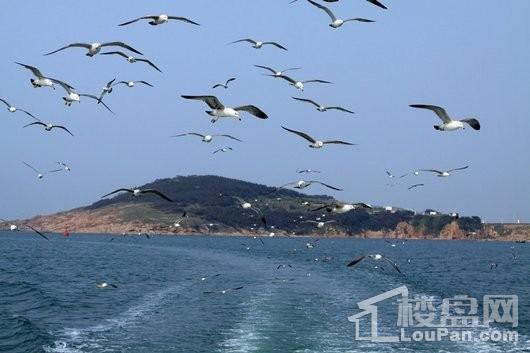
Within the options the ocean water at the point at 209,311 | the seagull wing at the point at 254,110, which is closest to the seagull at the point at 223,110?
the seagull wing at the point at 254,110

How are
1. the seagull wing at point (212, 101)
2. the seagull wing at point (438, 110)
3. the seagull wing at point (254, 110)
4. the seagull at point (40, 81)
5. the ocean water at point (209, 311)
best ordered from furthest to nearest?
the ocean water at point (209, 311), the seagull at point (40, 81), the seagull wing at point (438, 110), the seagull wing at point (212, 101), the seagull wing at point (254, 110)

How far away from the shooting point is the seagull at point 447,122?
68.7 feet

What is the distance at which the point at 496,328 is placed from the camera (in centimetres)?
3397

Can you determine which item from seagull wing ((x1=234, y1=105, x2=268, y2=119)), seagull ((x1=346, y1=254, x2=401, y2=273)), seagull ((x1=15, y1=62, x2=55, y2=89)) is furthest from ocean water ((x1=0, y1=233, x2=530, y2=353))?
seagull wing ((x1=234, y1=105, x2=268, y2=119))

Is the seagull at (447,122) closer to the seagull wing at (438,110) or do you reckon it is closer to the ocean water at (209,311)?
the seagull wing at (438,110)

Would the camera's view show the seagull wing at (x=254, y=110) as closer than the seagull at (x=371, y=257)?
Yes

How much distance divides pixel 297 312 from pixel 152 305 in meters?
7.98

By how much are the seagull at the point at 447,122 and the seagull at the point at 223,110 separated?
4434 millimetres

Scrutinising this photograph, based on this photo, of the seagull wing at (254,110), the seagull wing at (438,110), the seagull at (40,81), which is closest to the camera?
the seagull wing at (254,110)

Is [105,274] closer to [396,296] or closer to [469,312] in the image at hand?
[396,296]

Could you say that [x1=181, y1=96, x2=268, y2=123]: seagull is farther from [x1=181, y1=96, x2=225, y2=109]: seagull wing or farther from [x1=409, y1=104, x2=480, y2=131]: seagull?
[x1=409, y1=104, x2=480, y2=131]: seagull

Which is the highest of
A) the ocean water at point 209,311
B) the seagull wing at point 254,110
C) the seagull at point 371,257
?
the seagull wing at point 254,110

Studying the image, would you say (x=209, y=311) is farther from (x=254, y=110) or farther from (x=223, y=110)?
(x=254, y=110)

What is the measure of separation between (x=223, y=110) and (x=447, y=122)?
6.93 meters
